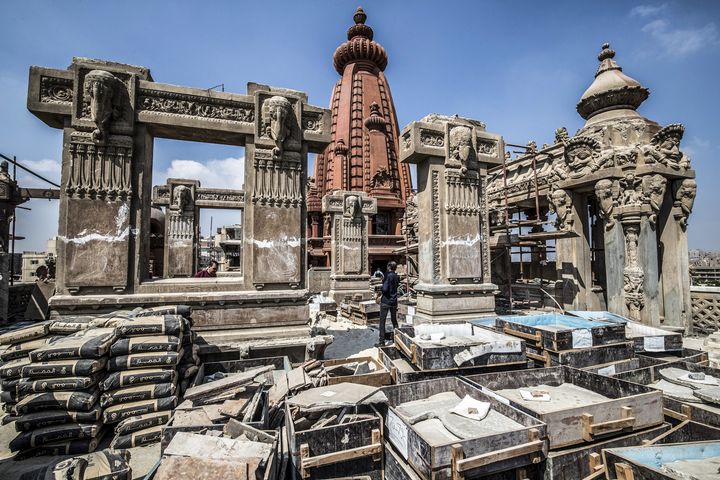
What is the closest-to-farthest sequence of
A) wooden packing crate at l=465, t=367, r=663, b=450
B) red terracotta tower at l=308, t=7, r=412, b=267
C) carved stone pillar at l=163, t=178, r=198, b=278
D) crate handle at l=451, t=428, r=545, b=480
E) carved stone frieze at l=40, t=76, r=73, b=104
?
crate handle at l=451, t=428, r=545, b=480 → wooden packing crate at l=465, t=367, r=663, b=450 → carved stone frieze at l=40, t=76, r=73, b=104 → carved stone pillar at l=163, t=178, r=198, b=278 → red terracotta tower at l=308, t=7, r=412, b=267

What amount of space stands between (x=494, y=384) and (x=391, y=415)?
165 centimetres

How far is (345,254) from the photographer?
48.1ft

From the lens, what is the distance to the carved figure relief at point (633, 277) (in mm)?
7898

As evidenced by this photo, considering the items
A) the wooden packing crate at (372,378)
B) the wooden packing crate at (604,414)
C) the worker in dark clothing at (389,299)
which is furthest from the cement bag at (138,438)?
the worker in dark clothing at (389,299)

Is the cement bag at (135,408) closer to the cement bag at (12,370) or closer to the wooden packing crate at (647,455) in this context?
the cement bag at (12,370)

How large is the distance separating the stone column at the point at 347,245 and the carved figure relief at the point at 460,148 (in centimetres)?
726

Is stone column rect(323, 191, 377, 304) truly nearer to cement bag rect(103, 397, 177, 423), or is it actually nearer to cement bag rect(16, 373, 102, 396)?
cement bag rect(103, 397, 177, 423)

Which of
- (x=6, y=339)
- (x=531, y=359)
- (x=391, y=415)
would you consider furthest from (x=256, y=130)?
(x=531, y=359)

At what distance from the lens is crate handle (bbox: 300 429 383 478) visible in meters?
2.65

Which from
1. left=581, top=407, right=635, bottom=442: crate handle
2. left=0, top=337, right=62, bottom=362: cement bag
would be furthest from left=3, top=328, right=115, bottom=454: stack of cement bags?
left=581, top=407, right=635, bottom=442: crate handle

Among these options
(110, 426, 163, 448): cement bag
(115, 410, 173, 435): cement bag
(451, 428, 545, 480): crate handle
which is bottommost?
(110, 426, 163, 448): cement bag

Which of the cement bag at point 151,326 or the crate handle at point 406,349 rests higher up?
the cement bag at point 151,326

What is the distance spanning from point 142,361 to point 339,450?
2559 mm

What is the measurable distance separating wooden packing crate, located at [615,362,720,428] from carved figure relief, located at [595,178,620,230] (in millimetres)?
4887
